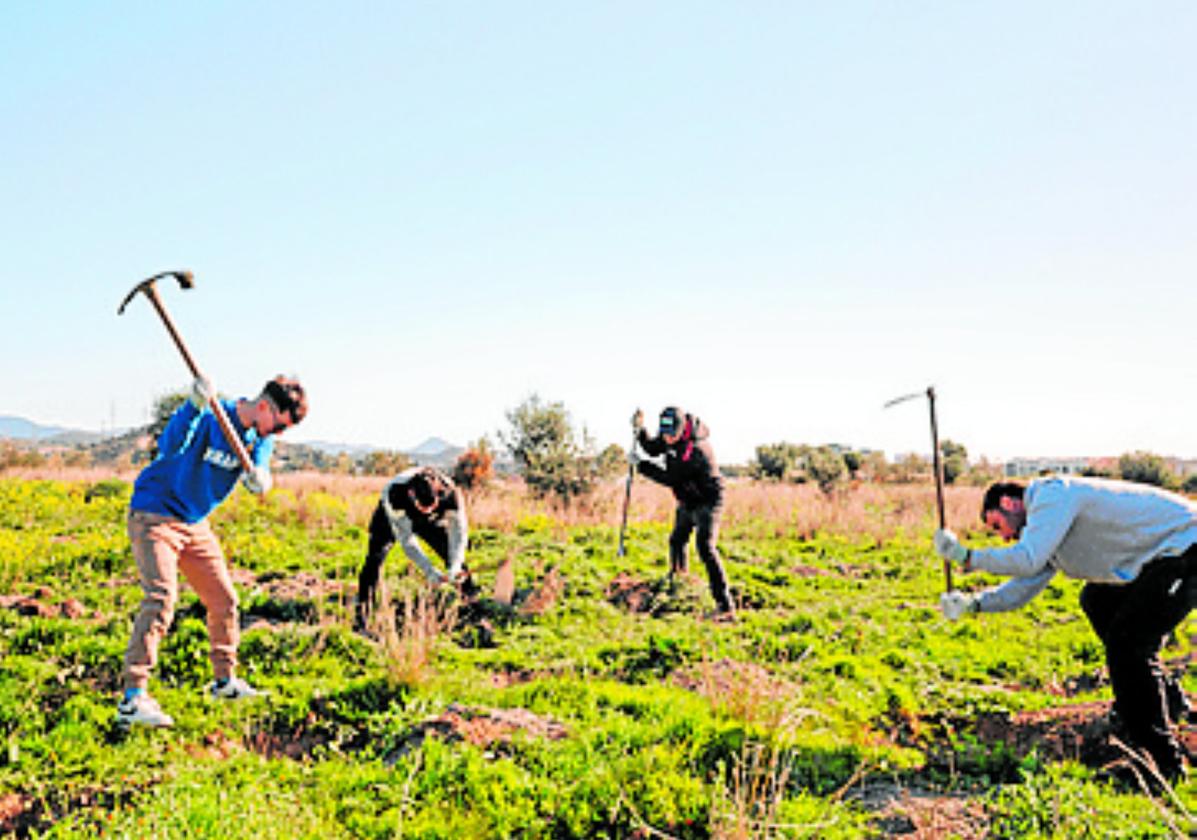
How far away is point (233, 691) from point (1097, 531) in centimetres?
525

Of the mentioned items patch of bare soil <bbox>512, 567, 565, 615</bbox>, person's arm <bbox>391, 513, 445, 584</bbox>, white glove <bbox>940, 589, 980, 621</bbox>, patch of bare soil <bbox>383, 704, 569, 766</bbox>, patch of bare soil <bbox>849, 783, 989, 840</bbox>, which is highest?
person's arm <bbox>391, 513, 445, 584</bbox>

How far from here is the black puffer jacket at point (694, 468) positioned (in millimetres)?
8344

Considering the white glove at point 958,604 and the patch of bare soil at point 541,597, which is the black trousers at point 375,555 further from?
the white glove at point 958,604

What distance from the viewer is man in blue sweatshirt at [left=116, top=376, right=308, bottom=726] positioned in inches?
183

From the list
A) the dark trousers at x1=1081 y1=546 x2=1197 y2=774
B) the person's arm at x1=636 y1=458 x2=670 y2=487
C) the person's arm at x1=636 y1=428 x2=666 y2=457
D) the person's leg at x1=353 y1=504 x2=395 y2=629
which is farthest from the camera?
the person's arm at x1=636 y1=428 x2=666 y2=457

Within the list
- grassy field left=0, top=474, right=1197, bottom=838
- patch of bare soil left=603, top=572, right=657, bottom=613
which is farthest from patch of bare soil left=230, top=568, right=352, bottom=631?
patch of bare soil left=603, top=572, right=657, bottom=613

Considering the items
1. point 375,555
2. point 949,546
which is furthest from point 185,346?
point 949,546

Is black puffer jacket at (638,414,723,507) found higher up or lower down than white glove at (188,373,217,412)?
lower down

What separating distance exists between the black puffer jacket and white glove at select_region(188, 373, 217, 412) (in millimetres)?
4833

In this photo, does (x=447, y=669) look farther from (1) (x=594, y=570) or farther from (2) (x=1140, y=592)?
(2) (x=1140, y=592)

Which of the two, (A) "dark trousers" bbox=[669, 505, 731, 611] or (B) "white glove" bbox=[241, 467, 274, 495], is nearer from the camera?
(B) "white glove" bbox=[241, 467, 274, 495]

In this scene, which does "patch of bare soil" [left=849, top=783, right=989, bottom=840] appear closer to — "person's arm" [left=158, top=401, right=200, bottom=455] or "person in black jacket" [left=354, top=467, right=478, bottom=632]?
"person in black jacket" [left=354, top=467, right=478, bottom=632]

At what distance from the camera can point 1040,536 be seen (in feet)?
14.7

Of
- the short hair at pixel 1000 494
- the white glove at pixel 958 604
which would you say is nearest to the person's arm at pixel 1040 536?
the short hair at pixel 1000 494
